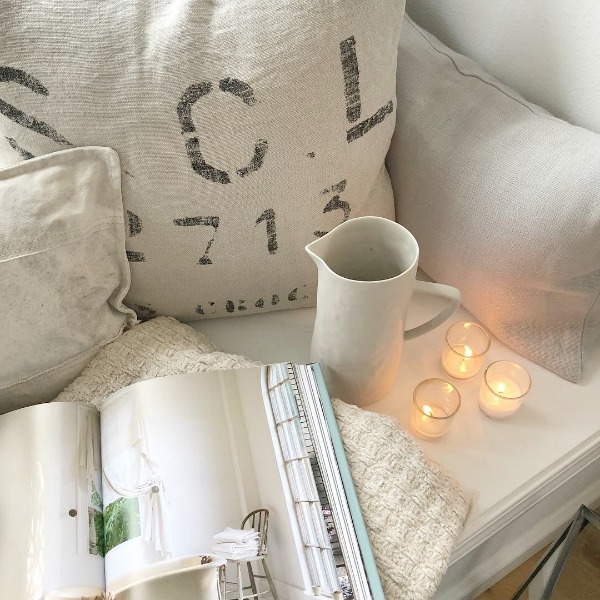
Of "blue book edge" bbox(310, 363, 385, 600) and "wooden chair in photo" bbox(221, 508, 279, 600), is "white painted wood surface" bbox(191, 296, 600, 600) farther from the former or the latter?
"wooden chair in photo" bbox(221, 508, 279, 600)

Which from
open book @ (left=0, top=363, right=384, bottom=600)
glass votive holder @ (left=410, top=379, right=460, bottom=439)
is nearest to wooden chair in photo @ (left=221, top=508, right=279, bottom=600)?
open book @ (left=0, top=363, right=384, bottom=600)

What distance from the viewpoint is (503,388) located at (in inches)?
28.5

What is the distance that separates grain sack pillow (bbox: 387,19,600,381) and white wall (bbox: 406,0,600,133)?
0.16 feet

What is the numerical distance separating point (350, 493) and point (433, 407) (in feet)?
0.55

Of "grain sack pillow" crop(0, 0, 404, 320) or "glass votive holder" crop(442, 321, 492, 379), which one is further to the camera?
"glass votive holder" crop(442, 321, 492, 379)

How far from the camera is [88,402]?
0.67 m

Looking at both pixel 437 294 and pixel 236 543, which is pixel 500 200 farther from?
pixel 236 543

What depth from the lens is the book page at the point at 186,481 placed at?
54 cm

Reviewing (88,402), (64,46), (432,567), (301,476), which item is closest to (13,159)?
(64,46)

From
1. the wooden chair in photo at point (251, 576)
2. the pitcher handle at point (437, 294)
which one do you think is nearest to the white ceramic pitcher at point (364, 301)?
the pitcher handle at point (437, 294)

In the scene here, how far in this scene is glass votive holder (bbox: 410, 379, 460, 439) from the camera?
688mm

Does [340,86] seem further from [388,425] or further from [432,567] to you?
[432,567]

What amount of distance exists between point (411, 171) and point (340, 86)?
0.16 metres

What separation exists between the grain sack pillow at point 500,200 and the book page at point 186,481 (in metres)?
0.27
